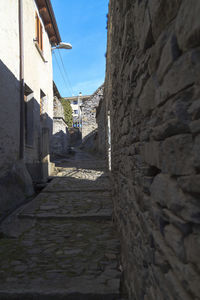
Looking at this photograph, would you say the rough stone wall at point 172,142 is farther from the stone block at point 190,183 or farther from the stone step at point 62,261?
the stone step at point 62,261

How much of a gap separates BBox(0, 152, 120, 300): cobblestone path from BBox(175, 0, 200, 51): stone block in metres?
2.24

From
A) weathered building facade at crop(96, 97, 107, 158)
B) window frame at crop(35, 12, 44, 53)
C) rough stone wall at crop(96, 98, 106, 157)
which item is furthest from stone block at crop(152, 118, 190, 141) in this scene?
rough stone wall at crop(96, 98, 106, 157)

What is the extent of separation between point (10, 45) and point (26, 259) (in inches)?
204

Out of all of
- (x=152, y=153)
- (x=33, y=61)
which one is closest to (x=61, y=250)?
(x=152, y=153)

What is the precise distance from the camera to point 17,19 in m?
5.82

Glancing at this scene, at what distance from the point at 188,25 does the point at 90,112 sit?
19.0 m

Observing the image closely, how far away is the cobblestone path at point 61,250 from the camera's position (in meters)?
2.10

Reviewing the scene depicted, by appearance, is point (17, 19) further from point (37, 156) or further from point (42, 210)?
point (42, 210)

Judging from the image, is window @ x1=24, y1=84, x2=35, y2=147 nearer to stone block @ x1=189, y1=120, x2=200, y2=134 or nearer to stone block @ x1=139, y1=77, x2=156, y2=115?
stone block @ x1=139, y1=77, x2=156, y2=115

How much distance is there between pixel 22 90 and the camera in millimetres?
6000

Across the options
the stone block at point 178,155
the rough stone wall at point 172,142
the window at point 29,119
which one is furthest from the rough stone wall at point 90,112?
the stone block at point 178,155

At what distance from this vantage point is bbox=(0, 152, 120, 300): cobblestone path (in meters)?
2.10

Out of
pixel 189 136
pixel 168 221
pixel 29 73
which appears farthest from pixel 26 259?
pixel 29 73

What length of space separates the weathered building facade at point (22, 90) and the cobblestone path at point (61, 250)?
1.00 m
